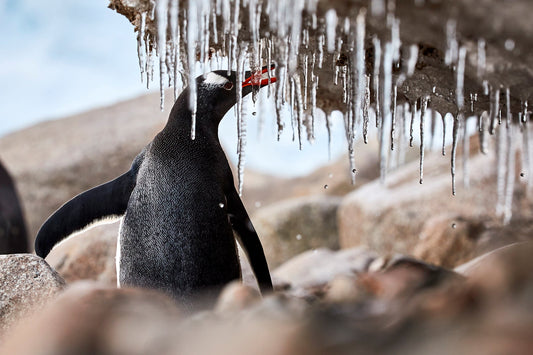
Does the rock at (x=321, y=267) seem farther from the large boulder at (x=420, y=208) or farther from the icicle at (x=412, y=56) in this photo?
the icicle at (x=412, y=56)

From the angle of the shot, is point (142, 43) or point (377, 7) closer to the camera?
point (377, 7)

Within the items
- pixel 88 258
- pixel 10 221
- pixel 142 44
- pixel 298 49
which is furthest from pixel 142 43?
pixel 10 221

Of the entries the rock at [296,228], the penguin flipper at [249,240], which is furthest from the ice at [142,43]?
the rock at [296,228]

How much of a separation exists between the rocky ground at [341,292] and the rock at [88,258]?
0.01m

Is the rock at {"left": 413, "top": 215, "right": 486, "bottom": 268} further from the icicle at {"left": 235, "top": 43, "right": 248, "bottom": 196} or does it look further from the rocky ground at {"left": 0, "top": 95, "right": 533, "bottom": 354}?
the icicle at {"left": 235, "top": 43, "right": 248, "bottom": 196}

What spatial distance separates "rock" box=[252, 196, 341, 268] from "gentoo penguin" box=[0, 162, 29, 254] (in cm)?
283

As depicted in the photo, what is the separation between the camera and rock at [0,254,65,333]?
252cm

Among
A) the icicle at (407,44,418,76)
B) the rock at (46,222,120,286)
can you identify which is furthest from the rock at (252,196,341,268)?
the icicle at (407,44,418,76)

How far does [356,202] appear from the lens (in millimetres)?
6645

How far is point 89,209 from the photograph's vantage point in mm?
3264

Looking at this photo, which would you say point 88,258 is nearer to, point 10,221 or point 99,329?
point 10,221

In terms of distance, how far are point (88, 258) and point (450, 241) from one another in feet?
10.3

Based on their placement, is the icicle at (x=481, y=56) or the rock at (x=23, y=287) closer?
the icicle at (x=481, y=56)

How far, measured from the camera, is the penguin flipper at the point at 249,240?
10.1 ft
